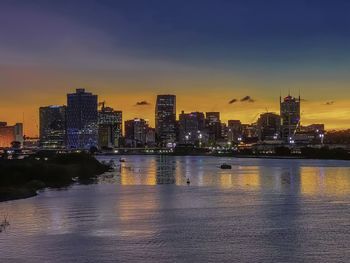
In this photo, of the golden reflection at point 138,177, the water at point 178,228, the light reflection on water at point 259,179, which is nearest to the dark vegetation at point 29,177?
the water at point 178,228

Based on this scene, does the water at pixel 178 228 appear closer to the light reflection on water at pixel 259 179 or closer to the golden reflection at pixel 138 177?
the light reflection on water at pixel 259 179

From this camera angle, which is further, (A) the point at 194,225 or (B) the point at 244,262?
(A) the point at 194,225

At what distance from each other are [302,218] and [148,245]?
14.0 m

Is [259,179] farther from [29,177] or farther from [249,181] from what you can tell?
[29,177]

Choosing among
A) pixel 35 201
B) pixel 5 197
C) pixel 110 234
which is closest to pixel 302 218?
pixel 110 234

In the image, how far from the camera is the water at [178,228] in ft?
90.9

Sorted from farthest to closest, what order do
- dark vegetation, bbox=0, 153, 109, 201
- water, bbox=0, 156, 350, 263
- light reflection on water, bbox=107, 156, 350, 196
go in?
light reflection on water, bbox=107, 156, 350, 196
dark vegetation, bbox=0, 153, 109, 201
water, bbox=0, 156, 350, 263

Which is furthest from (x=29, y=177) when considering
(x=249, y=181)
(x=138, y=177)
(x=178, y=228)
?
(x=178, y=228)

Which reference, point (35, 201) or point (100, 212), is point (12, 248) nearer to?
point (100, 212)

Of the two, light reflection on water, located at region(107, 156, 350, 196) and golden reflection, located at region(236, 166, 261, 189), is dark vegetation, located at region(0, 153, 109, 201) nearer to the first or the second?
light reflection on water, located at region(107, 156, 350, 196)

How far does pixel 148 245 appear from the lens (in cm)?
2994

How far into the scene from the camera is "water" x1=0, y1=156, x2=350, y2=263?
27.7m

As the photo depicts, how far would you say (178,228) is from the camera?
117 feet

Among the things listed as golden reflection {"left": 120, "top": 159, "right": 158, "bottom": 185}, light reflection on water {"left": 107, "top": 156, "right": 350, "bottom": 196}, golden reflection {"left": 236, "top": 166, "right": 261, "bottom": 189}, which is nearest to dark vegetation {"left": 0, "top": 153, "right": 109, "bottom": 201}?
golden reflection {"left": 120, "top": 159, "right": 158, "bottom": 185}
